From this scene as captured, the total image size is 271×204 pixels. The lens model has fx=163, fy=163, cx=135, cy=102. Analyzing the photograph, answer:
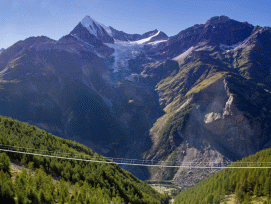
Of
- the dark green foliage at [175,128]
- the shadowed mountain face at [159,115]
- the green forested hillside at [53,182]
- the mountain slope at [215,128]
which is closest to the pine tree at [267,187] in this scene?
the green forested hillside at [53,182]

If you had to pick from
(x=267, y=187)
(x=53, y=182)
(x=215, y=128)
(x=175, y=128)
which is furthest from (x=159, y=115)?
(x=53, y=182)

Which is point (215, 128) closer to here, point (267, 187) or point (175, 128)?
point (175, 128)

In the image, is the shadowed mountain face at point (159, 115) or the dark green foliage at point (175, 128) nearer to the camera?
the shadowed mountain face at point (159, 115)

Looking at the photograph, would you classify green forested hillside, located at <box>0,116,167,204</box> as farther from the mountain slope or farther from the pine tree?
the mountain slope

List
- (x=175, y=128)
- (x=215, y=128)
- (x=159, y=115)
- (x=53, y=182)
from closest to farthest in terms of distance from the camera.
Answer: (x=53, y=182) < (x=215, y=128) < (x=175, y=128) < (x=159, y=115)

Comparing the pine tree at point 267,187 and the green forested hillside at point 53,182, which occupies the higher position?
the green forested hillside at point 53,182

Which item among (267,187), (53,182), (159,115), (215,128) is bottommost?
(267,187)

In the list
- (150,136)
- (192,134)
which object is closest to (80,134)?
(150,136)

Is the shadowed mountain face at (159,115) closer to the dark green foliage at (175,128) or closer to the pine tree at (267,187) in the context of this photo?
the dark green foliage at (175,128)

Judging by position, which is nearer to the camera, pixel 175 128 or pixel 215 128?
pixel 215 128

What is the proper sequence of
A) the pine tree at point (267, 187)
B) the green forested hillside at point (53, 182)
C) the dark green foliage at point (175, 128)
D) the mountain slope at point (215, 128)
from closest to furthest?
1. the green forested hillside at point (53, 182)
2. the pine tree at point (267, 187)
3. the mountain slope at point (215, 128)
4. the dark green foliage at point (175, 128)

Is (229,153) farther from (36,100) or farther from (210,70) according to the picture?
(36,100)
